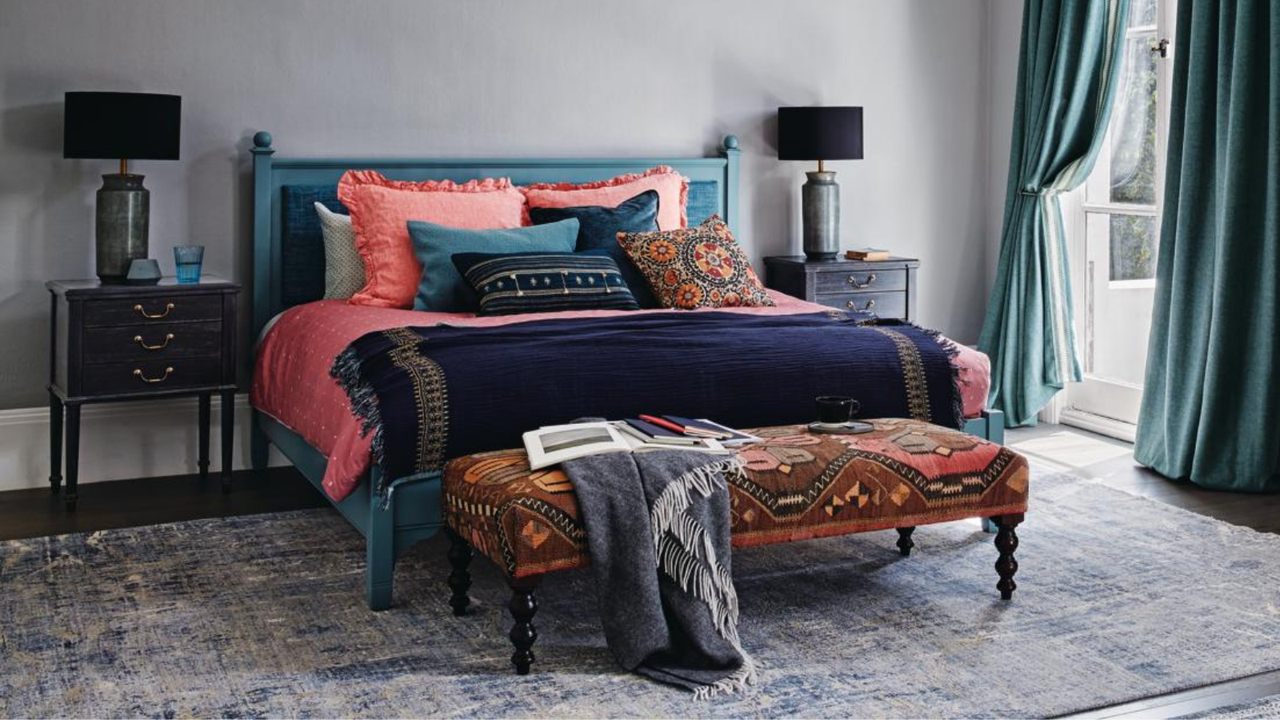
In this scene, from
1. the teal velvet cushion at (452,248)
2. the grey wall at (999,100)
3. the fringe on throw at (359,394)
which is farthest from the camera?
the grey wall at (999,100)

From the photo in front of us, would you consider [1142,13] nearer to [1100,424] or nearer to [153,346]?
[1100,424]

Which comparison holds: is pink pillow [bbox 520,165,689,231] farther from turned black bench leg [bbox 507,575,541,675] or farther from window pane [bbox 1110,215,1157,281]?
turned black bench leg [bbox 507,575,541,675]

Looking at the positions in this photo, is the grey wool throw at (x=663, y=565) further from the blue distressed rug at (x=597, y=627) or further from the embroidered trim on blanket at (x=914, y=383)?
the embroidered trim on blanket at (x=914, y=383)

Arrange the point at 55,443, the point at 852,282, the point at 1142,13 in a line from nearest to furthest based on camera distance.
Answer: the point at 55,443
the point at 1142,13
the point at 852,282

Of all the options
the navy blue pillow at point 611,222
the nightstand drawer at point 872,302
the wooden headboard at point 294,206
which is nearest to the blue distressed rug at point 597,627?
the wooden headboard at point 294,206

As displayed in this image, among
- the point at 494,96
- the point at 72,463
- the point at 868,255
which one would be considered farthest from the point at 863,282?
the point at 72,463

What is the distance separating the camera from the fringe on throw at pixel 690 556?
9.73ft

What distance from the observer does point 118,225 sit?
444 centimetres

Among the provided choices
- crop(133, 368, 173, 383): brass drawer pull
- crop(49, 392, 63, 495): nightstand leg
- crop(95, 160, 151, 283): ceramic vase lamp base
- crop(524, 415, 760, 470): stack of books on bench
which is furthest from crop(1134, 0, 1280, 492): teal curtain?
crop(49, 392, 63, 495): nightstand leg

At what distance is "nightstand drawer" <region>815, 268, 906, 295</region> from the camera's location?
18.1ft

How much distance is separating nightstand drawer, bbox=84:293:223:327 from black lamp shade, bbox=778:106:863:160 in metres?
2.45

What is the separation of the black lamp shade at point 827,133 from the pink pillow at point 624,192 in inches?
20.7

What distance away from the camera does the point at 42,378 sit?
4.65 metres

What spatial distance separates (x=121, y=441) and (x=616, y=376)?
2.19 metres
